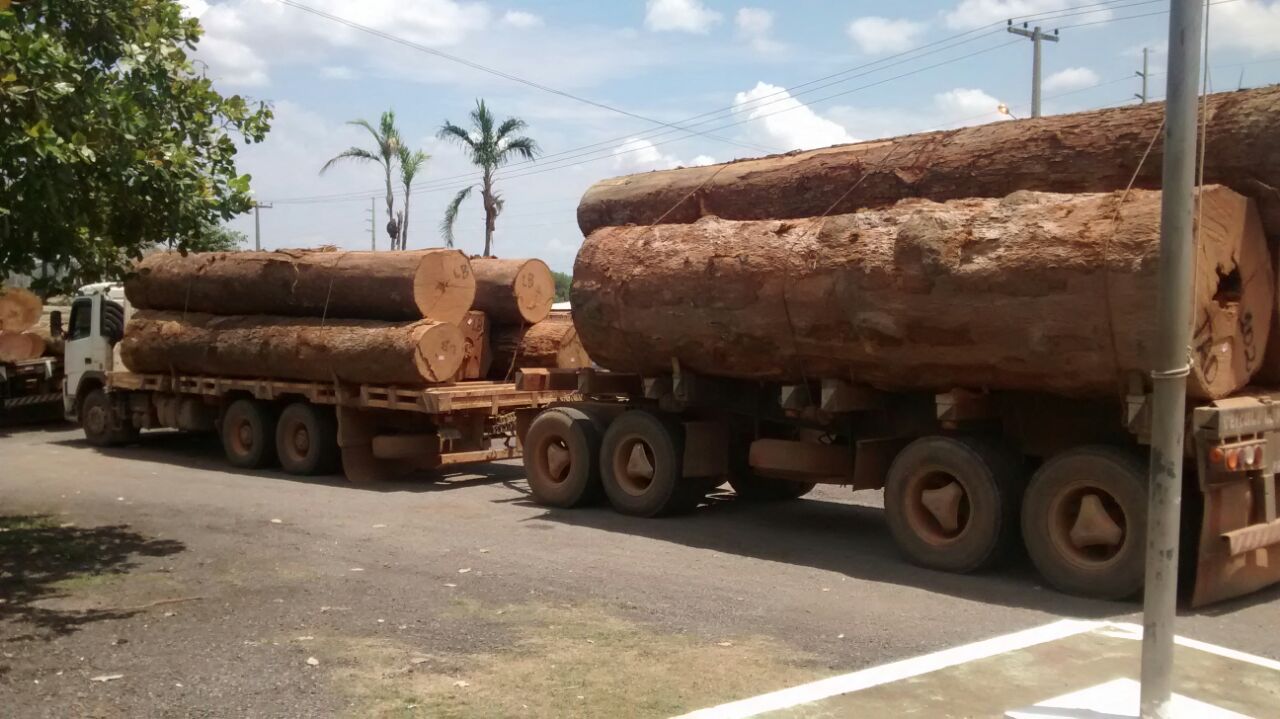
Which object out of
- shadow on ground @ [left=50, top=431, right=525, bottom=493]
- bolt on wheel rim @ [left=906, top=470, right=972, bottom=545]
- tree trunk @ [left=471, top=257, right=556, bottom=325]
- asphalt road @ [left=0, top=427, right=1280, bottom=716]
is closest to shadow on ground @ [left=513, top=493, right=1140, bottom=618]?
asphalt road @ [left=0, top=427, right=1280, bottom=716]

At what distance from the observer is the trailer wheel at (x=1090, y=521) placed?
320 inches

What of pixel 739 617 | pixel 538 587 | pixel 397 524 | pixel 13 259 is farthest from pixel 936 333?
pixel 13 259

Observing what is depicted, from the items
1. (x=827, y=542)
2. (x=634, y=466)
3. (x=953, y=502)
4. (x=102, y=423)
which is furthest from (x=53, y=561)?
(x=102, y=423)

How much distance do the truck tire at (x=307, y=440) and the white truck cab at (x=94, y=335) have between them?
15.7 ft

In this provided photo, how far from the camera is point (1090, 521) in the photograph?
27.5ft

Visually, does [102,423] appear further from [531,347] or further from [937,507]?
[937,507]

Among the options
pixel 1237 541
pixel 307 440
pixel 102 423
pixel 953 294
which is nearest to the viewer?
pixel 1237 541

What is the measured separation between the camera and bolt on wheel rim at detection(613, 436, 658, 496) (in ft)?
39.7

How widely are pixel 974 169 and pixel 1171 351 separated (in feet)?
15.8

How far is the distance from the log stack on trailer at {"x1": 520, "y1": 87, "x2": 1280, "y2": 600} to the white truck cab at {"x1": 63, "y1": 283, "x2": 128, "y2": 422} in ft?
34.5

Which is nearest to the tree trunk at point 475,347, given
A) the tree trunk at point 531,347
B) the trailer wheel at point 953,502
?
the tree trunk at point 531,347

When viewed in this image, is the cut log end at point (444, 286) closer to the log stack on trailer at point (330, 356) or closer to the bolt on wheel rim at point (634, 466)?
the log stack on trailer at point (330, 356)

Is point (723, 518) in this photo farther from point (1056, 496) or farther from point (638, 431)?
point (1056, 496)

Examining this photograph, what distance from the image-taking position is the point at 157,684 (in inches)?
247
